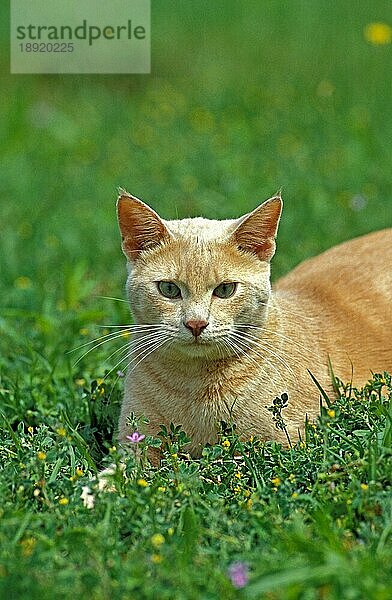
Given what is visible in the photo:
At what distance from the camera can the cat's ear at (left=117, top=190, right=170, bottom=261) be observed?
133 inches

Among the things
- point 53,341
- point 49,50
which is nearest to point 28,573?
point 53,341

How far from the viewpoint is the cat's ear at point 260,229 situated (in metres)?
3.37

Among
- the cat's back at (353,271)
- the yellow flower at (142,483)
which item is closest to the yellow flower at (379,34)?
the cat's back at (353,271)

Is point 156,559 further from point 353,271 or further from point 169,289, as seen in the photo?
point 353,271

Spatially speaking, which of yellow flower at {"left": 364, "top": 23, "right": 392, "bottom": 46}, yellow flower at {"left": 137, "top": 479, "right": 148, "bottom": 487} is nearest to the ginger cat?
yellow flower at {"left": 137, "top": 479, "right": 148, "bottom": 487}

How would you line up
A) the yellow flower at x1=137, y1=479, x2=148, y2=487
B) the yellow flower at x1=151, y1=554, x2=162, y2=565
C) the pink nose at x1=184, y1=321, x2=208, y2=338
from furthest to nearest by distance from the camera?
1. the pink nose at x1=184, y1=321, x2=208, y2=338
2. the yellow flower at x1=137, y1=479, x2=148, y2=487
3. the yellow flower at x1=151, y1=554, x2=162, y2=565

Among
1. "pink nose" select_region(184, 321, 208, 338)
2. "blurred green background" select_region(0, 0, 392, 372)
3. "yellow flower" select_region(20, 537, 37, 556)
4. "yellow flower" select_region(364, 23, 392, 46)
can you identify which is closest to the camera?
"yellow flower" select_region(20, 537, 37, 556)

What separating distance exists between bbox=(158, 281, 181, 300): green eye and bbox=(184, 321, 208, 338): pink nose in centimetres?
16

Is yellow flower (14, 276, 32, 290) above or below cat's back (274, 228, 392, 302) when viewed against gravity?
below

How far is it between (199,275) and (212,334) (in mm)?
212

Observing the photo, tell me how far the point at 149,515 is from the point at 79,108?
18.6 feet

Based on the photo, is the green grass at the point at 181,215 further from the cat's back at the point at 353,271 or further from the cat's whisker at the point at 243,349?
the cat's back at the point at 353,271

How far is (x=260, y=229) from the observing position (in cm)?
342

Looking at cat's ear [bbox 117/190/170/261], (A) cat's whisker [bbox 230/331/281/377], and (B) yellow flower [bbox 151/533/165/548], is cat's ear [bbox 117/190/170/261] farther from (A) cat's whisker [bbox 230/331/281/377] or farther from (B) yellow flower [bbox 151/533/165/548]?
(B) yellow flower [bbox 151/533/165/548]
